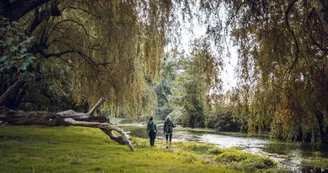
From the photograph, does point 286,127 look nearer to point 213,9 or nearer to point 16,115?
point 213,9

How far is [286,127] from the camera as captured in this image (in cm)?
606

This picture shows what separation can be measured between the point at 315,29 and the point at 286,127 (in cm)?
209

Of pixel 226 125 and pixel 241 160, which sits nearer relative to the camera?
pixel 241 160

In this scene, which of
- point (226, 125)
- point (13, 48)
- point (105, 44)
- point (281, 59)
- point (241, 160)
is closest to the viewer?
point (13, 48)

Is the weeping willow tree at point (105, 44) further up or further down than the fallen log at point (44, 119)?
further up

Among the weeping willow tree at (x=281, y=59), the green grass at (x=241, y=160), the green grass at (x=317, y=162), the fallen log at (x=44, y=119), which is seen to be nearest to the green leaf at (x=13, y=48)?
the weeping willow tree at (x=281, y=59)

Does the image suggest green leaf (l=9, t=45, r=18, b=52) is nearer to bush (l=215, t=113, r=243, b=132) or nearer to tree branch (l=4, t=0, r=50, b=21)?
tree branch (l=4, t=0, r=50, b=21)

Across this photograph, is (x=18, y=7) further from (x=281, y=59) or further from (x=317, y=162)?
(x=317, y=162)

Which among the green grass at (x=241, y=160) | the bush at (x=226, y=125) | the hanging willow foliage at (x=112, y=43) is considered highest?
the hanging willow foliage at (x=112, y=43)

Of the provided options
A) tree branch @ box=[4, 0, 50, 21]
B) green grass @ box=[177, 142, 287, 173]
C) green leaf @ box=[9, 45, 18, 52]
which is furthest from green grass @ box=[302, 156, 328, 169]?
green leaf @ box=[9, 45, 18, 52]

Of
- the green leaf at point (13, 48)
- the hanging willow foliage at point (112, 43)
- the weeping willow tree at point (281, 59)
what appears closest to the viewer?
the green leaf at point (13, 48)

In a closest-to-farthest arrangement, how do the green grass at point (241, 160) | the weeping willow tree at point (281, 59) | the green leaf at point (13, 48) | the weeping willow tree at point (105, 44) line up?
the green leaf at point (13, 48), the weeping willow tree at point (281, 59), the weeping willow tree at point (105, 44), the green grass at point (241, 160)

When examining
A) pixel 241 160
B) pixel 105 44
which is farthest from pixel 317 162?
pixel 105 44

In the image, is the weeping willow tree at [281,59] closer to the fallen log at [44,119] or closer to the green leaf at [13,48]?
the green leaf at [13,48]
